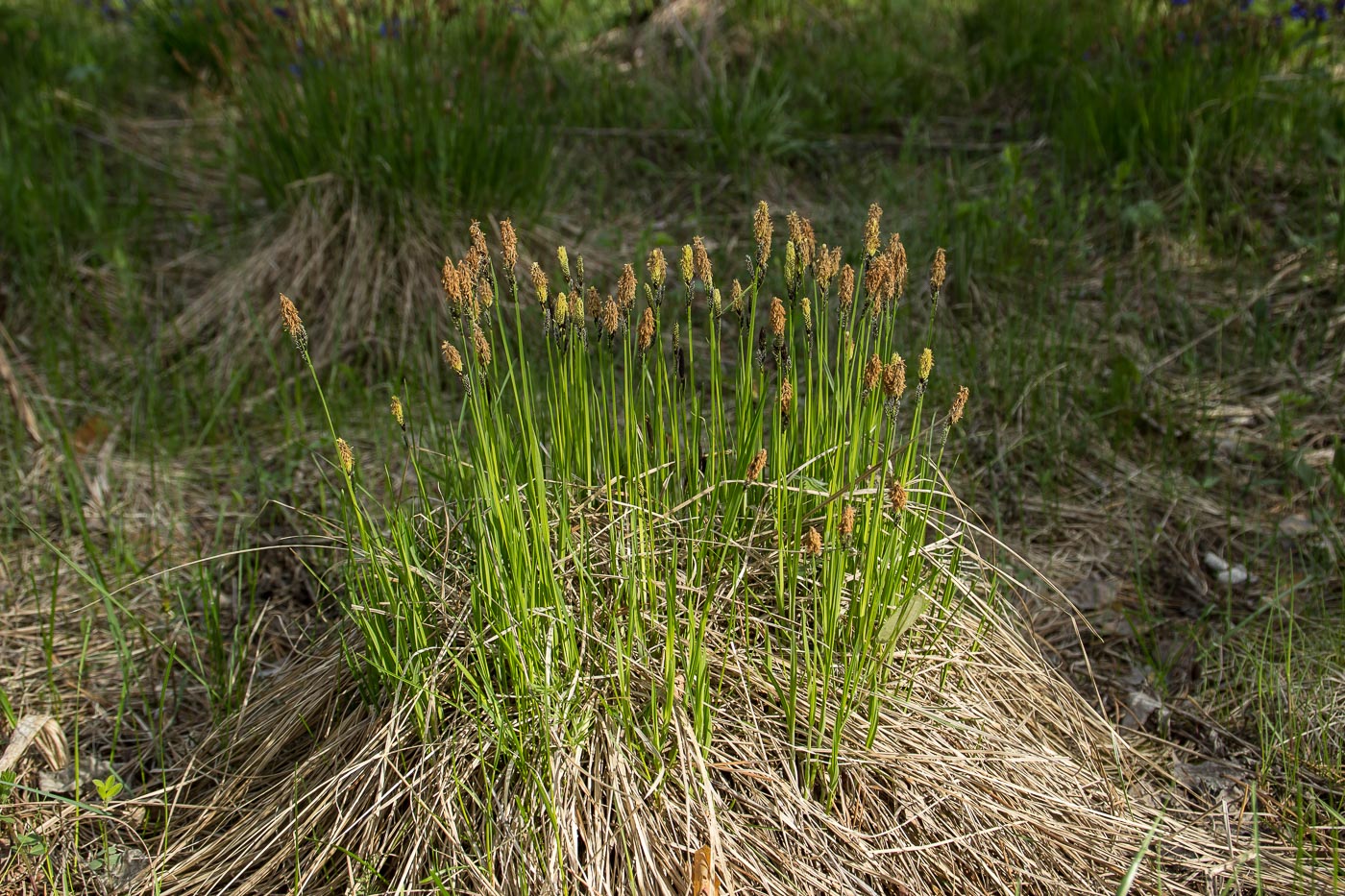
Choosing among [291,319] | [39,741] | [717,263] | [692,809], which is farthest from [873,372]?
[717,263]

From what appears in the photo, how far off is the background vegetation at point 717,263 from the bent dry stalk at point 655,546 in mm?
390

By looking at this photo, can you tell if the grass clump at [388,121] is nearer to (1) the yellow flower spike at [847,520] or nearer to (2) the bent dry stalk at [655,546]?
(2) the bent dry stalk at [655,546]

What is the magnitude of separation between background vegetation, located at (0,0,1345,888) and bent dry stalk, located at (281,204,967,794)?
0.39 metres

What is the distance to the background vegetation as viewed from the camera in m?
2.53

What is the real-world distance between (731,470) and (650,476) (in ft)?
0.50

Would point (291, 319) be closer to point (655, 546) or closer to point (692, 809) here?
point (655, 546)

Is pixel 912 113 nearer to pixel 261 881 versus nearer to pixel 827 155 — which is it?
pixel 827 155

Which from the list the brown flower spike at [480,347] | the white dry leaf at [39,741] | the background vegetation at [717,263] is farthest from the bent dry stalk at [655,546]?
the white dry leaf at [39,741]

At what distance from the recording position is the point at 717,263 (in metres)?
4.05

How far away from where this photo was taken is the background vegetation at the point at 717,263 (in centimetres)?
253

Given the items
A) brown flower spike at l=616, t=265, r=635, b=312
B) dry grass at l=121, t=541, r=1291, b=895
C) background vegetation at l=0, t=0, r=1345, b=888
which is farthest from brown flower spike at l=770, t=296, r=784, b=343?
background vegetation at l=0, t=0, r=1345, b=888

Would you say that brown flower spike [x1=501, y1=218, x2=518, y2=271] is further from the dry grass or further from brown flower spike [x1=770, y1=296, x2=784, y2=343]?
the dry grass

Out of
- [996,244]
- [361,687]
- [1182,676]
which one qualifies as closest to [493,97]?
[996,244]

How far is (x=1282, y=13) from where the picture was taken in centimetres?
446
